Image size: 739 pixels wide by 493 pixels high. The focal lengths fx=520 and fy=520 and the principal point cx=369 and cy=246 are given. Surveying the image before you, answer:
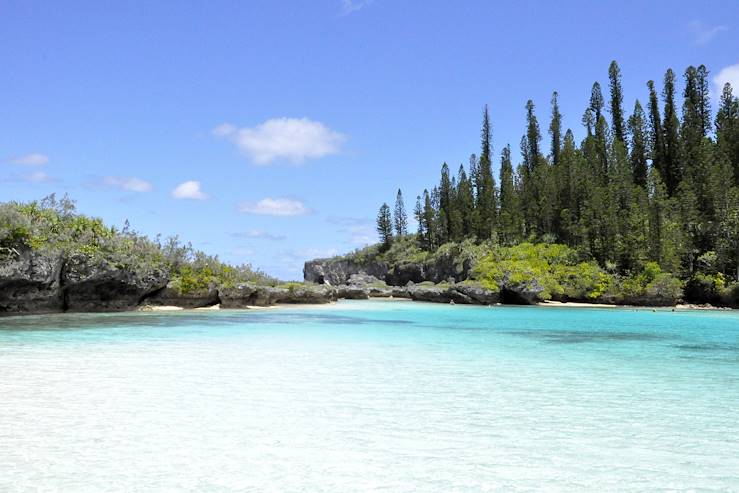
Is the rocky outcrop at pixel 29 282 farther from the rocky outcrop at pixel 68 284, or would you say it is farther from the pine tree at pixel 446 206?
the pine tree at pixel 446 206

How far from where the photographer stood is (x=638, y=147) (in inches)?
2815

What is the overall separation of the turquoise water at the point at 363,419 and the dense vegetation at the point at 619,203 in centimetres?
4088

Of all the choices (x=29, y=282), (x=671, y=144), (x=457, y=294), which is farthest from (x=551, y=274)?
(x=29, y=282)

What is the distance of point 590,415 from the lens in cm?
770

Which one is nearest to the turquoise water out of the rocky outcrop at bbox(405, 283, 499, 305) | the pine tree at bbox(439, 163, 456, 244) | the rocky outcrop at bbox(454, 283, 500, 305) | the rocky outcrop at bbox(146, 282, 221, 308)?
the rocky outcrop at bbox(146, 282, 221, 308)

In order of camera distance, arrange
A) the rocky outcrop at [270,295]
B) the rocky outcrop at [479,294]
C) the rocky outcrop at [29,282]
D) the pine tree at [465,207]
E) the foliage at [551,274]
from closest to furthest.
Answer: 1. the rocky outcrop at [29,282]
2. the rocky outcrop at [270,295]
3. the rocky outcrop at [479,294]
4. the foliage at [551,274]
5. the pine tree at [465,207]

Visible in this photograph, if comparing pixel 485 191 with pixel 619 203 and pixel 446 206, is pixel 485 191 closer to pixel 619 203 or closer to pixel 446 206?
pixel 446 206

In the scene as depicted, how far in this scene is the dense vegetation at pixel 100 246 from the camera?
27312mm

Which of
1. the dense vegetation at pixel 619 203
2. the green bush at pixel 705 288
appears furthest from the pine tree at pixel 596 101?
the green bush at pixel 705 288

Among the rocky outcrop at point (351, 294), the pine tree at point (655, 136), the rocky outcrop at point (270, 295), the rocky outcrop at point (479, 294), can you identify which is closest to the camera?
the rocky outcrop at point (270, 295)

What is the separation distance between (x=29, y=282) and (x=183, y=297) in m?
10.7

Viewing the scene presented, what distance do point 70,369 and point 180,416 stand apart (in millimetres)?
5216

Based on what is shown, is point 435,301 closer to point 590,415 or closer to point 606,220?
point 606,220

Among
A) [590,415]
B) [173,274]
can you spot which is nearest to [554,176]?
[173,274]
